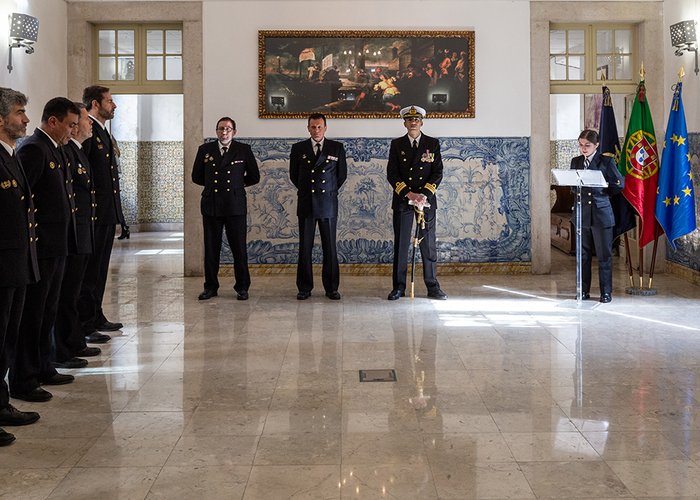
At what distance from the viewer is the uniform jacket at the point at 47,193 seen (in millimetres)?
4641

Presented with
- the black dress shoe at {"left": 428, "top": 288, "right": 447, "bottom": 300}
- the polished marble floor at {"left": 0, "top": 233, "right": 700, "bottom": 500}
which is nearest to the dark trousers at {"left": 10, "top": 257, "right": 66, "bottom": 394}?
→ the polished marble floor at {"left": 0, "top": 233, "right": 700, "bottom": 500}

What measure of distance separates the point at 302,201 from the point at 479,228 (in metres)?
2.58

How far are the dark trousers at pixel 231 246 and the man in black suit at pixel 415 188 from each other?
144cm

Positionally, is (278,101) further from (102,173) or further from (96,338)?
(96,338)

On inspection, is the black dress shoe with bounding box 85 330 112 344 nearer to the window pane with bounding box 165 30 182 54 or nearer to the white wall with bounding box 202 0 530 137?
the white wall with bounding box 202 0 530 137

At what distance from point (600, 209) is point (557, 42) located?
3.33 m

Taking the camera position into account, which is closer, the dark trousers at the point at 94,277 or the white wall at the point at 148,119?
the dark trousers at the point at 94,277

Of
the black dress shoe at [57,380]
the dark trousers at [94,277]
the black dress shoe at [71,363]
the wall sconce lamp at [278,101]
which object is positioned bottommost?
the black dress shoe at [57,380]

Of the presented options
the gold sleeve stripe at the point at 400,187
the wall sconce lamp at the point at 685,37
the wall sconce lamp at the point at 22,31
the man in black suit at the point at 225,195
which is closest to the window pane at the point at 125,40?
the wall sconce lamp at the point at 22,31

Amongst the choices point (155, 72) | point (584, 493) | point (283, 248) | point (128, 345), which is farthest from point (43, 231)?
point (155, 72)

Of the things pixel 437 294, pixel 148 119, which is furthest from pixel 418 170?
pixel 148 119

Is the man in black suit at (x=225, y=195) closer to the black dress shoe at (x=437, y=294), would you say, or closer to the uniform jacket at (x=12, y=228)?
the black dress shoe at (x=437, y=294)

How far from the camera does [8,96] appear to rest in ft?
13.4

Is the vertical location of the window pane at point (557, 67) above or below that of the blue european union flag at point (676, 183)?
above
